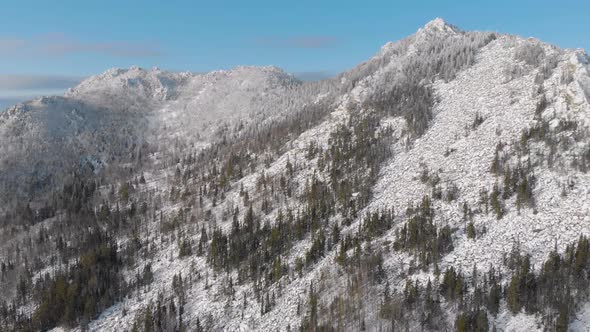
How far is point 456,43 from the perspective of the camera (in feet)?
457

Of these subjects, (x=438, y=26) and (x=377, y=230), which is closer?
(x=377, y=230)

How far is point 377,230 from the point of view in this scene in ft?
202

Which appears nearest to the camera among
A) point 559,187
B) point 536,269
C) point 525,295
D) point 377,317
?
point 525,295

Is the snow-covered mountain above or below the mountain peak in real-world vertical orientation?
below

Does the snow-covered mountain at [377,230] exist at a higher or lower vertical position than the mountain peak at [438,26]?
lower

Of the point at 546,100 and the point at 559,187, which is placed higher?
the point at 546,100

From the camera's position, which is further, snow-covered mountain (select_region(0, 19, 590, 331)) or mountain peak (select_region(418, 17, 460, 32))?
mountain peak (select_region(418, 17, 460, 32))

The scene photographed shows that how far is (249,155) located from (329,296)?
7768cm

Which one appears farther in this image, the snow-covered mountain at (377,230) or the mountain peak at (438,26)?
the mountain peak at (438,26)

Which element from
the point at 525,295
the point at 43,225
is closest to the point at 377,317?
the point at 525,295

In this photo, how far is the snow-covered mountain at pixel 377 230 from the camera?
4544 centimetres

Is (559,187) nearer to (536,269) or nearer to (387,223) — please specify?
(536,269)

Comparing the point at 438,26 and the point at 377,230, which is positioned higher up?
the point at 438,26

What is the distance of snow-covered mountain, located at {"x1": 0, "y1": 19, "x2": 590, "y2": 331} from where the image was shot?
→ 45.4 metres
